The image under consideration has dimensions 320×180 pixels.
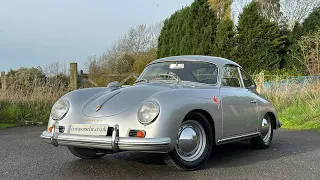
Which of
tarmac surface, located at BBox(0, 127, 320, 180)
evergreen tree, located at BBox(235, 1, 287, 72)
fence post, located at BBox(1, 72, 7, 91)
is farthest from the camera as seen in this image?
evergreen tree, located at BBox(235, 1, 287, 72)

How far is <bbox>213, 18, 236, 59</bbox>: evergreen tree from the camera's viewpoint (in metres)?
22.4

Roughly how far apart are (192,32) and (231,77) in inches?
764

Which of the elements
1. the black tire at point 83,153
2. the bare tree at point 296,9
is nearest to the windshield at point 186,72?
the black tire at point 83,153

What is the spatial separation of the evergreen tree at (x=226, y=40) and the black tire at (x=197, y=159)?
17941mm

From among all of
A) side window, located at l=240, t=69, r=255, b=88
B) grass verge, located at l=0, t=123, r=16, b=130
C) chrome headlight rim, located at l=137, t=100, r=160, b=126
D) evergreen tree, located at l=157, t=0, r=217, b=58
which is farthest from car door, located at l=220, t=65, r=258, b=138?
evergreen tree, located at l=157, t=0, r=217, b=58

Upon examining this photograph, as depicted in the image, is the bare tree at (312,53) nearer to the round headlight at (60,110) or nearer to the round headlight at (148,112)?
the round headlight at (148,112)

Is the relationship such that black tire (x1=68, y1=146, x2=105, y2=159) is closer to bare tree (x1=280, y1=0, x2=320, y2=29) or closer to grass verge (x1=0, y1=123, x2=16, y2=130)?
grass verge (x1=0, y1=123, x2=16, y2=130)

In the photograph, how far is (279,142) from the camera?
7.26m

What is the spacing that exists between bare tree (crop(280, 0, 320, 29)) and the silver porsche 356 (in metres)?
27.5

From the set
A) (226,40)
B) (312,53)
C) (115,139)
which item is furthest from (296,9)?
(115,139)

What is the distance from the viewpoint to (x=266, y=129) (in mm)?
6539

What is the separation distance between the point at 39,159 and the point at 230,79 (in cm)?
313

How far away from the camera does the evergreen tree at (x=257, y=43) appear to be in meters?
22.0

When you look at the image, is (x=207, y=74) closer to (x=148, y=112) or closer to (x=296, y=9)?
(x=148, y=112)
